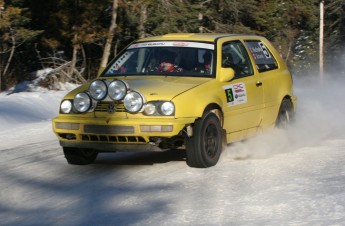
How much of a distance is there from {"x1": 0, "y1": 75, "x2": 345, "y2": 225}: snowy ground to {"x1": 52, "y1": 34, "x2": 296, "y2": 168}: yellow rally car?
0.33 metres

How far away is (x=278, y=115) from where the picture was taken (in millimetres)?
9695

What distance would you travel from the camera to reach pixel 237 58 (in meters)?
9.00

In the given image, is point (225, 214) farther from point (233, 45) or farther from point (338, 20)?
point (338, 20)

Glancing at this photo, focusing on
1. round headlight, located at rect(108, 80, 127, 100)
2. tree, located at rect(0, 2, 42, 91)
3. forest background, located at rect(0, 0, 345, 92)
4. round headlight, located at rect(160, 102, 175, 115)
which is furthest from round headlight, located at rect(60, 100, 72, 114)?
tree, located at rect(0, 2, 42, 91)

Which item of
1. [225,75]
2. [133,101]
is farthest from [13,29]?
[133,101]

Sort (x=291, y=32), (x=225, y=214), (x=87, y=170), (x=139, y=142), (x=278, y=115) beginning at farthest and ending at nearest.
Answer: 1. (x=291, y=32)
2. (x=278, y=115)
3. (x=87, y=170)
4. (x=139, y=142)
5. (x=225, y=214)

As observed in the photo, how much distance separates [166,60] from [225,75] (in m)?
0.84

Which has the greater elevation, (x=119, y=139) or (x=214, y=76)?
(x=214, y=76)

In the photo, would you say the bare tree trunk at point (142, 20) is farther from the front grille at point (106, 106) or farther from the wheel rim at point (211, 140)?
the front grille at point (106, 106)

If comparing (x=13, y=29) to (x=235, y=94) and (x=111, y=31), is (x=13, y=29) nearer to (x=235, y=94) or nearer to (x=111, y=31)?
(x=111, y=31)

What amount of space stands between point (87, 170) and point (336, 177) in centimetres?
289

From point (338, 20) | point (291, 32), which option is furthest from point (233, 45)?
point (338, 20)

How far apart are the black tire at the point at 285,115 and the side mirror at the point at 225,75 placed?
5.50 ft

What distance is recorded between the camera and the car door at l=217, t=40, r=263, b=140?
8335mm
